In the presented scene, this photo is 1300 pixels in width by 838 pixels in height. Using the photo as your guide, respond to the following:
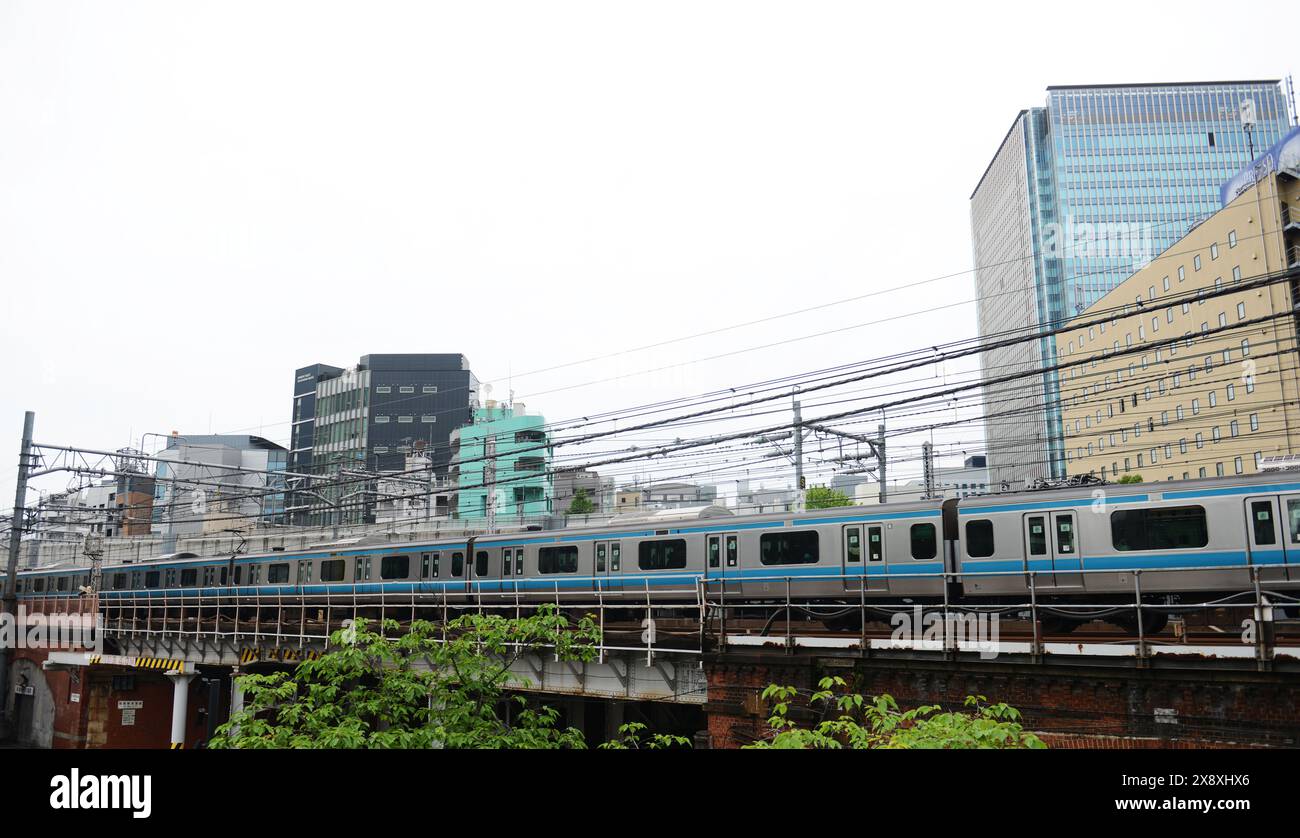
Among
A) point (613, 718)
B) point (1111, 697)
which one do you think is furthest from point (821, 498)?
point (1111, 697)

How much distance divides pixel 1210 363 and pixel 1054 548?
61415 mm

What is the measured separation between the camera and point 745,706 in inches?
609

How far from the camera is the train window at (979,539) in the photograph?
1952cm

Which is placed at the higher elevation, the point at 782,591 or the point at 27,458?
the point at 27,458

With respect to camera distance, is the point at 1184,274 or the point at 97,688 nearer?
the point at 97,688

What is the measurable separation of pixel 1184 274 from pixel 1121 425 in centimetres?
1513

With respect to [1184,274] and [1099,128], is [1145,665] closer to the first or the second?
[1184,274]

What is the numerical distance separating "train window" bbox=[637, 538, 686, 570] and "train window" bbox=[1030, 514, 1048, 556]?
8.64 m

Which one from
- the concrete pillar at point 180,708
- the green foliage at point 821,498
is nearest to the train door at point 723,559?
the concrete pillar at point 180,708

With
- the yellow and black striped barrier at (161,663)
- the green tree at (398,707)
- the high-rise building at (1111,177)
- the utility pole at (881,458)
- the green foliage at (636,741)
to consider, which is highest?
the high-rise building at (1111,177)

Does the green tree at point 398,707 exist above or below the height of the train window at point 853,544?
below

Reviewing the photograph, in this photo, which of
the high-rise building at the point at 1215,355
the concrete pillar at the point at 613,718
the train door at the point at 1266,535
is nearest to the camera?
the train door at the point at 1266,535

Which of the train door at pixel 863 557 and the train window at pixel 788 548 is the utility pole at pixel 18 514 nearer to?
the train window at pixel 788 548
